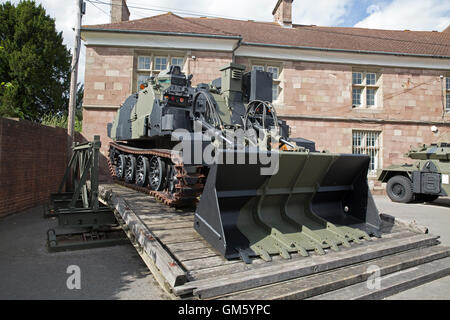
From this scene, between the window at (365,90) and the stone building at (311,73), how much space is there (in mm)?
47

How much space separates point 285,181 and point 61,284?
10.3ft

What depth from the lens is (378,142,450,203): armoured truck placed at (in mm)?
10922

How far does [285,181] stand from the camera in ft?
14.6

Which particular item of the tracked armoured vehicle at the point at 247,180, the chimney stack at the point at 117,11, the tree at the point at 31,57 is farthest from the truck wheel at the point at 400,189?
the tree at the point at 31,57

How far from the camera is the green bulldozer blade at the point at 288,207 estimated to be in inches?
149

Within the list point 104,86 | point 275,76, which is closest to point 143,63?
point 104,86

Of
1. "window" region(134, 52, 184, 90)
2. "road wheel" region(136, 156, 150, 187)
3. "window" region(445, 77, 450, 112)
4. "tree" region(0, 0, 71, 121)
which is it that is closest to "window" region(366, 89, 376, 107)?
"window" region(445, 77, 450, 112)

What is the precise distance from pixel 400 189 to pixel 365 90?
5.20 metres

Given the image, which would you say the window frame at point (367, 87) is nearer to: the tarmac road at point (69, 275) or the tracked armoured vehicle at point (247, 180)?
the tracked armoured vehicle at point (247, 180)

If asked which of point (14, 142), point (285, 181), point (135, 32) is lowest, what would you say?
point (285, 181)

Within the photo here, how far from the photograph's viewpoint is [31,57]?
837 inches

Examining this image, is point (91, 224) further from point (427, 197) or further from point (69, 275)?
point (427, 197)
